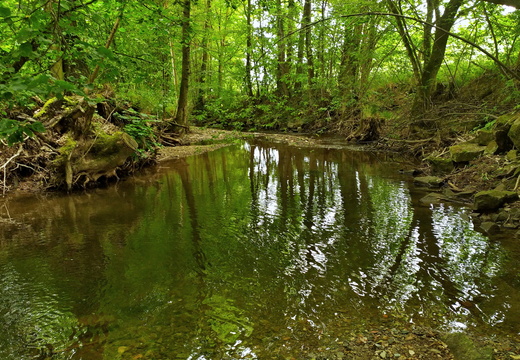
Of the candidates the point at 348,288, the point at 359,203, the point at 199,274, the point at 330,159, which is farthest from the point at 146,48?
the point at 348,288

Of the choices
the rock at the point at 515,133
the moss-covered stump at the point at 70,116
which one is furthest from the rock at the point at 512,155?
the moss-covered stump at the point at 70,116

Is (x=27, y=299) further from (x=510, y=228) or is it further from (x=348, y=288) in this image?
(x=510, y=228)

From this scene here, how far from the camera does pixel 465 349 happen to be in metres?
2.77

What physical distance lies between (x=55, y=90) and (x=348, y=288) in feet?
12.4

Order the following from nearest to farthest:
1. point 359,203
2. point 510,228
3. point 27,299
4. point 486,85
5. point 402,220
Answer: point 27,299
point 510,228
point 402,220
point 359,203
point 486,85

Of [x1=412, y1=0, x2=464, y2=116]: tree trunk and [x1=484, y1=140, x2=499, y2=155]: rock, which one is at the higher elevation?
[x1=412, y1=0, x2=464, y2=116]: tree trunk

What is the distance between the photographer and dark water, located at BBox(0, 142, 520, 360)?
10.7 ft

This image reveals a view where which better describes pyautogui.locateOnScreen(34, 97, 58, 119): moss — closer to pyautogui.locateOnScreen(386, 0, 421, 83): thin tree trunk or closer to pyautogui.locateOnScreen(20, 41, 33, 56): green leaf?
pyautogui.locateOnScreen(20, 41, 33, 56): green leaf

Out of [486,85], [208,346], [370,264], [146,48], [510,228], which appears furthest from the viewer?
[146,48]

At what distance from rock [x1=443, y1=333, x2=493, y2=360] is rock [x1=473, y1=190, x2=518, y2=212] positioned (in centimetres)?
463

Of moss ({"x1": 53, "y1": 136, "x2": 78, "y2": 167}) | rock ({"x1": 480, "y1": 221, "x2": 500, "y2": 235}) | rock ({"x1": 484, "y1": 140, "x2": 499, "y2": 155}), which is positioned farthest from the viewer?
moss ({"x1": 53, "y1": 136, "x2": 78, "y2": 167})

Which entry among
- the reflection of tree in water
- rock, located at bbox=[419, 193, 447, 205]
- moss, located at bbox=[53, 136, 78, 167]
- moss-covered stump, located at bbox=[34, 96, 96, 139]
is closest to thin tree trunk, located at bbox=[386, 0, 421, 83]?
the reflection of tree in water

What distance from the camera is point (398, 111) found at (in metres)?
15.8

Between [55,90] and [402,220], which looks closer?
[55,90]
